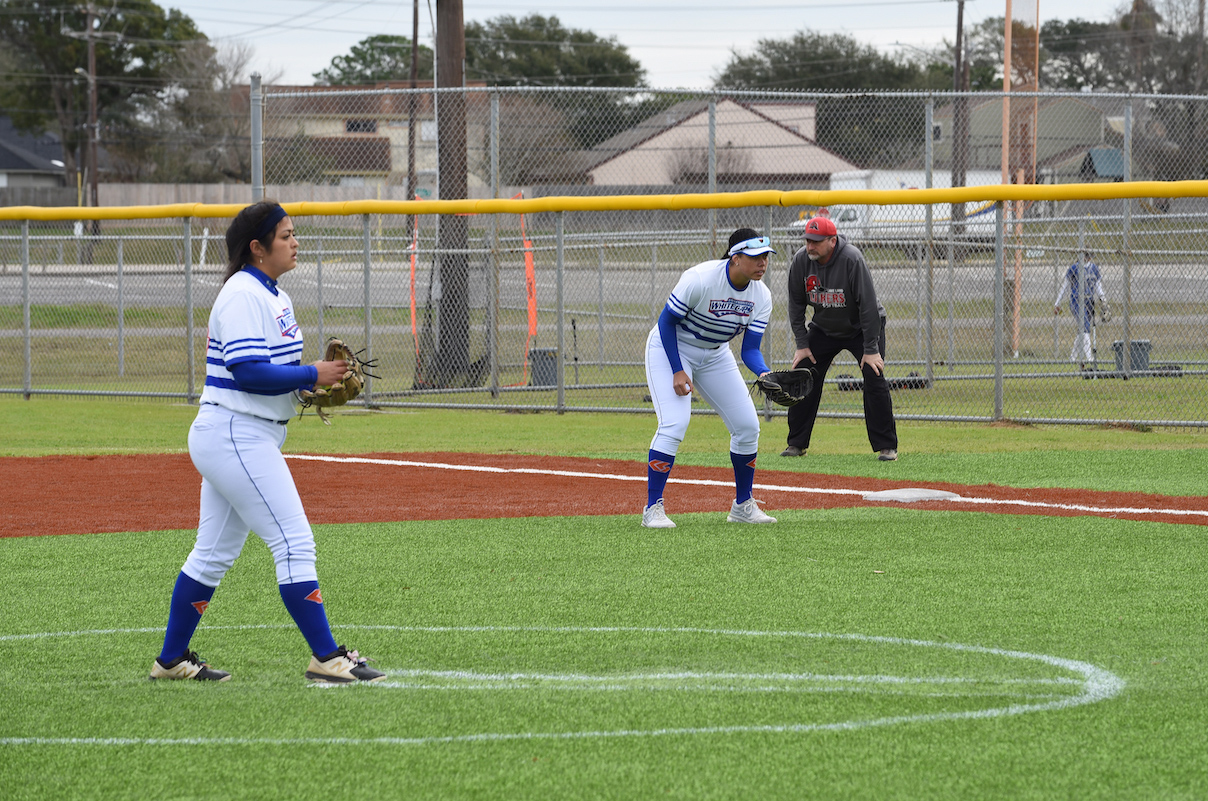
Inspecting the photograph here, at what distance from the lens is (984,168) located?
20812 millimetres

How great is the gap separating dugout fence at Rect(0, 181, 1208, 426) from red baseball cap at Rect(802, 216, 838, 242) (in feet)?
7.94

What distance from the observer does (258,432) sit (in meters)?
4.48

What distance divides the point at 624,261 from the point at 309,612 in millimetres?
12946

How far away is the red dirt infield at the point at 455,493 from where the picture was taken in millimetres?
8219

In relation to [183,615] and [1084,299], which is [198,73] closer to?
[1084,299]

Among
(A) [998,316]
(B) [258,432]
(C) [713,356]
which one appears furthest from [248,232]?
(A) [998,316]

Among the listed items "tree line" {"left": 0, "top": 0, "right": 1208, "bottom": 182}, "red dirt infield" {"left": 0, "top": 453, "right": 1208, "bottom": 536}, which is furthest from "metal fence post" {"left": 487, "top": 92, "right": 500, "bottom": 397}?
"tree line" {"left": 0, "top": 0, "right": 1208, "bottom": 182}

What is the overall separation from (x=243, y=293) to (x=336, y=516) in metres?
4.15

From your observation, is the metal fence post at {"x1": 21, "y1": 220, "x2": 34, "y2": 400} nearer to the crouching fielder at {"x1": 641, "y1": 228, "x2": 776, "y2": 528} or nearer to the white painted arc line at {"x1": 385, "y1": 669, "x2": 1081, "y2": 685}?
the crouching fielder at {"x1": 641, "y1": 228, "x2": 776, "y2": 528}

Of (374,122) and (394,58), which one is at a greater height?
(394,58)

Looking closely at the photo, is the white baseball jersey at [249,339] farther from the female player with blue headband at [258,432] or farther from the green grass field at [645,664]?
the green grass field at [645,664]

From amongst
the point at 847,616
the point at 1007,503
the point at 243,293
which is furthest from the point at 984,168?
the point at 243,293

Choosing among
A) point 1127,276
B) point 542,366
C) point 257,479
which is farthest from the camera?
point 542,366

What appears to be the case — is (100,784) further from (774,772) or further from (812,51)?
(812,51)
